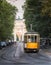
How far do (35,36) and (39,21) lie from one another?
1647 centimetres

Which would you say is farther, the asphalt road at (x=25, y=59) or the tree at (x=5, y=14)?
the tree at (x=5, y=14)

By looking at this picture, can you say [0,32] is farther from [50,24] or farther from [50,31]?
[50,24]

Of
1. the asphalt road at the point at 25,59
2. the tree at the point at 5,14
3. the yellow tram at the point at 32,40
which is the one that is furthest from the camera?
the tree at the point at 5,14

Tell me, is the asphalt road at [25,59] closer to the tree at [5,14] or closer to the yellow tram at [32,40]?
the yellow tram at [32,40]

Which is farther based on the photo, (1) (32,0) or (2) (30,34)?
(2) (30,34)

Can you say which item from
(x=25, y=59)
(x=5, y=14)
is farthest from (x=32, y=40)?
(x=5, y=14)

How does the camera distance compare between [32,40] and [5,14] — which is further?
[5,14]

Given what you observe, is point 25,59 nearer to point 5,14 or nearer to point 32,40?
point 32,40

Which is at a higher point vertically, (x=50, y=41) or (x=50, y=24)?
(x=50, y=24)

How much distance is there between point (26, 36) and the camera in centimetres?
5138

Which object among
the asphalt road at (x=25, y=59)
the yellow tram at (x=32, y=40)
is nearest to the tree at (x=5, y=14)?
the yellow tram at (x=32, y=40)

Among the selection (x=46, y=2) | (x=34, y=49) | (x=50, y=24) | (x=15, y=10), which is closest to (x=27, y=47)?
(x=34, y=49)

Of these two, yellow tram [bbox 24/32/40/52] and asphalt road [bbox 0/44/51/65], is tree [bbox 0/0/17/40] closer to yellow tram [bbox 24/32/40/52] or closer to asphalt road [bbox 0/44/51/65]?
yellow tram [bbox 24/32/40/52]

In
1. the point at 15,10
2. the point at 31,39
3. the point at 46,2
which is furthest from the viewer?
the point at 15,10
